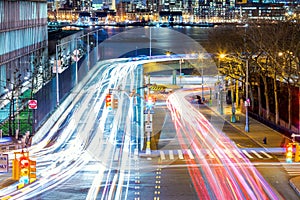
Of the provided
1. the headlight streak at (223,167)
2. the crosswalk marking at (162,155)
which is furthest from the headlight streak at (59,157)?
the headlight streak at (223,167)

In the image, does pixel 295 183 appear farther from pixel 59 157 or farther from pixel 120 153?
pixel 59 157

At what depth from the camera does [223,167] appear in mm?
38781

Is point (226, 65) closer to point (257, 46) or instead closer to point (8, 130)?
point (257, 46)

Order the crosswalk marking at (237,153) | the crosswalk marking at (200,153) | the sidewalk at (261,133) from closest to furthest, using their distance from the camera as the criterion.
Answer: the crosswalk marking at (200,153), the crosswalk marking at (237,153), the sidewalk at (261,133)

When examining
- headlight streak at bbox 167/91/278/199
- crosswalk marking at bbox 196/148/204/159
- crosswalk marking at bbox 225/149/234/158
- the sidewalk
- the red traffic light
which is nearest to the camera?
the red traffic light

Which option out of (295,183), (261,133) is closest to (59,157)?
(295,183)

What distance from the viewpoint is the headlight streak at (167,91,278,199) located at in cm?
3184

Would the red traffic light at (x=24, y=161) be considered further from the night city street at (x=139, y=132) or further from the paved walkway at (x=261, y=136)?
the paved walkway at (x=261, y=136)

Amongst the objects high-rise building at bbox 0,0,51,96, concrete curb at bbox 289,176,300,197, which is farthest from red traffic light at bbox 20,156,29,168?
high-rise building at bbox 0,0,51,96

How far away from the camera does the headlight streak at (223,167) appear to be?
3184cm

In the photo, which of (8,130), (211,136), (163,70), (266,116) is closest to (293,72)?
(266,116)

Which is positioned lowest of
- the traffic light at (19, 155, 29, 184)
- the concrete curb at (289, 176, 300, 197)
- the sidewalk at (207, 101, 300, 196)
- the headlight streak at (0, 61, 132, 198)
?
the sidewalk at (207, 101, 300, 196)

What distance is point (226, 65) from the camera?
86312 millimetres

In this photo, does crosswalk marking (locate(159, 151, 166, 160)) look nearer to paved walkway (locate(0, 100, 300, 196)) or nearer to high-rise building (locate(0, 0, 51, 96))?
paved walkway (locate(0, 100, 300, 196))
